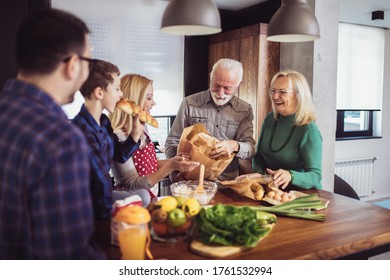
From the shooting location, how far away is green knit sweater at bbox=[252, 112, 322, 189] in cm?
233

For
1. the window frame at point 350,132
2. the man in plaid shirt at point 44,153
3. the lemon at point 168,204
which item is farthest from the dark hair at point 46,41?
the window frame at point 350,132

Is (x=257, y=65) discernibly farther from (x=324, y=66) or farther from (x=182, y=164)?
(x=182, y=164)

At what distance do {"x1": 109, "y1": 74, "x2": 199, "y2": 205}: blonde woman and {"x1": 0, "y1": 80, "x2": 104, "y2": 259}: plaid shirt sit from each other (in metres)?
0.80

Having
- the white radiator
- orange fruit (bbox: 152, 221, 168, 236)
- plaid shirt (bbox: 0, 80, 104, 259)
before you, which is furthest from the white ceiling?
plaid shirt (bbox: 0, 80, 104, 259)

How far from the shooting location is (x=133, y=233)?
1.26 meters

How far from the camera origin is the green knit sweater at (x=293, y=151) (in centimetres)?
233

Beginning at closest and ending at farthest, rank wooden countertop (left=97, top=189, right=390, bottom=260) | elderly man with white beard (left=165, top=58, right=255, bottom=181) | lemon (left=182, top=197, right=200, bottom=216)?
wooden countertop (left=97, top=189, right=390, bottom=260) < lemon (left=182, top=197, right=200, bottom=216) < elderly man with white beard (left=165, top=58, right=255, bottom=181)

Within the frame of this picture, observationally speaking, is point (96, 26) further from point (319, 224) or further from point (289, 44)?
point (319, 224)

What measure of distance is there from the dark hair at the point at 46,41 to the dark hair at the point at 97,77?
0.68 meters

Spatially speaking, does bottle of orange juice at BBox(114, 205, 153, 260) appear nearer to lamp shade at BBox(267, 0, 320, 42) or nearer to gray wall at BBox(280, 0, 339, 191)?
lamp shade at BBox(267, 0, 320, 42)

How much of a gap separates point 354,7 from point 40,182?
15.3 feet

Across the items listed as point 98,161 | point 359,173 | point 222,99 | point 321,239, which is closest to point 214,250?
point 321,239

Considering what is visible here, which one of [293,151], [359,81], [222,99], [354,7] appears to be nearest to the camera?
[293,151]

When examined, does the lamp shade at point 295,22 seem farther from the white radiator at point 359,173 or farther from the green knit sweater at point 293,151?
the white radiator at point 359,173
